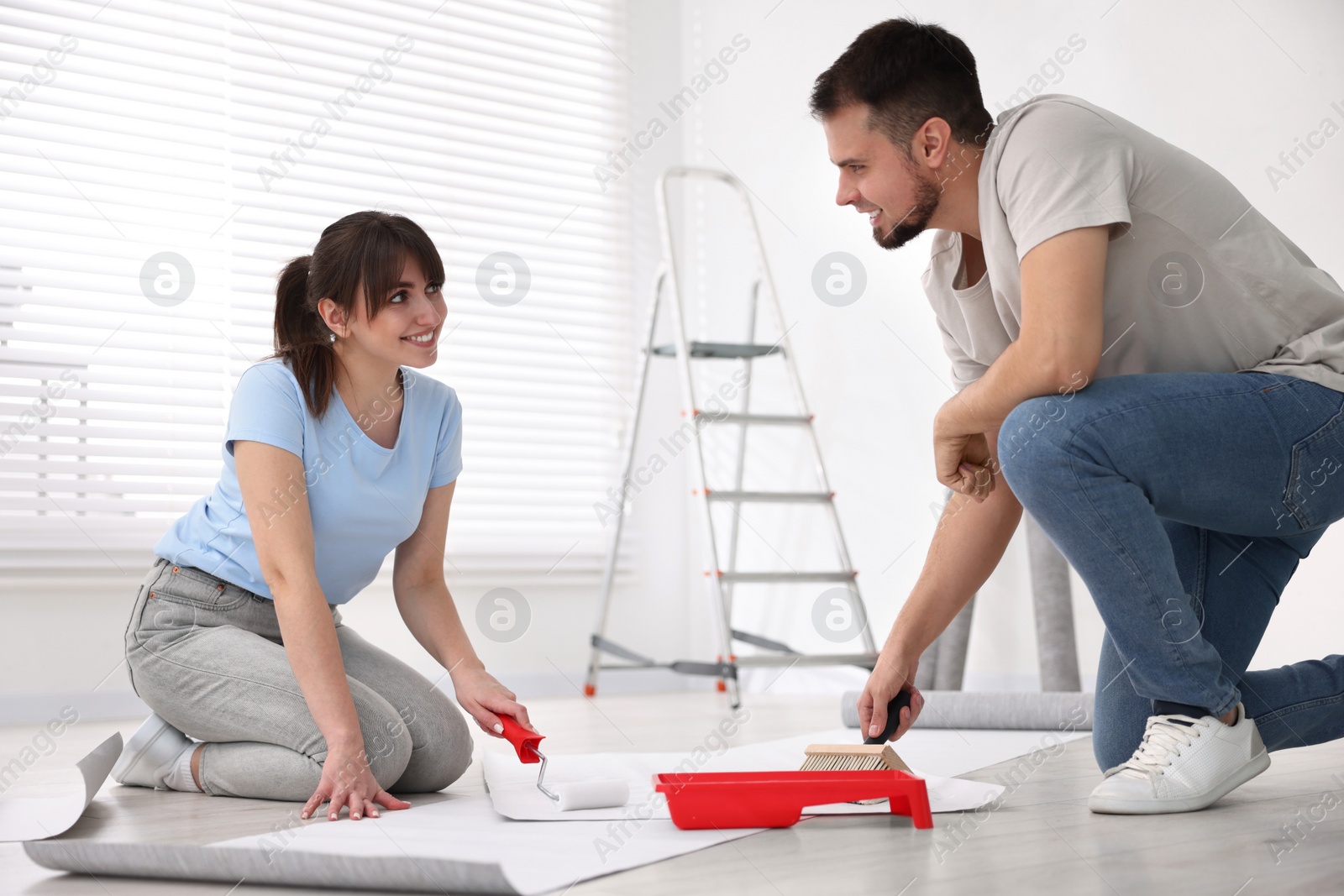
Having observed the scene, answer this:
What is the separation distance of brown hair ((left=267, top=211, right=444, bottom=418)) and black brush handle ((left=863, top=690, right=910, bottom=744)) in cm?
85

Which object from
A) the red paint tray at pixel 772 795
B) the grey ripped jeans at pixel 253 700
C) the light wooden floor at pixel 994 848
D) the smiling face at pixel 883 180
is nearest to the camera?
the light wooden floor at pixel 994 848

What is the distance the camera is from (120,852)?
1.06 meters

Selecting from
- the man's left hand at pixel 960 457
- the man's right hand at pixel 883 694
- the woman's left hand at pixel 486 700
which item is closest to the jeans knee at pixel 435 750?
the woman's left hand at pixel 486 700

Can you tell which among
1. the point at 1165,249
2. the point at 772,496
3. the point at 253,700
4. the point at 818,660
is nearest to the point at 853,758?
the point at 1165,249

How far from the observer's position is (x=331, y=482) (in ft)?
5.16

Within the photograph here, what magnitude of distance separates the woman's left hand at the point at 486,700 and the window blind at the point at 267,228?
6.15 ft

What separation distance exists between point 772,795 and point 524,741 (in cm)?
35

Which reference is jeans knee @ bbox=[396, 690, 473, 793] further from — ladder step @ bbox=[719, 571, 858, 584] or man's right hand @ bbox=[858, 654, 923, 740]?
ladder step @ bbox=[719, 571, 858, 584]

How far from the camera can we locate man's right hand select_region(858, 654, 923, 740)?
1304 mm

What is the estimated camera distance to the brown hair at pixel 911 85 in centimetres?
136

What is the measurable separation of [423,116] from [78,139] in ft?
3.27

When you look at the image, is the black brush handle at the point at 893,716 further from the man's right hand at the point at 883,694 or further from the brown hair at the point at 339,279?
the brown hair at the point at 339,279

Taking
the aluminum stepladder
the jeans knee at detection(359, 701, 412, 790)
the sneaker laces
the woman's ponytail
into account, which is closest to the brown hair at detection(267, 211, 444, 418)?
the woman's ponytail

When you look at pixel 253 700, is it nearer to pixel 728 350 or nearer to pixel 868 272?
pixel 728 350
